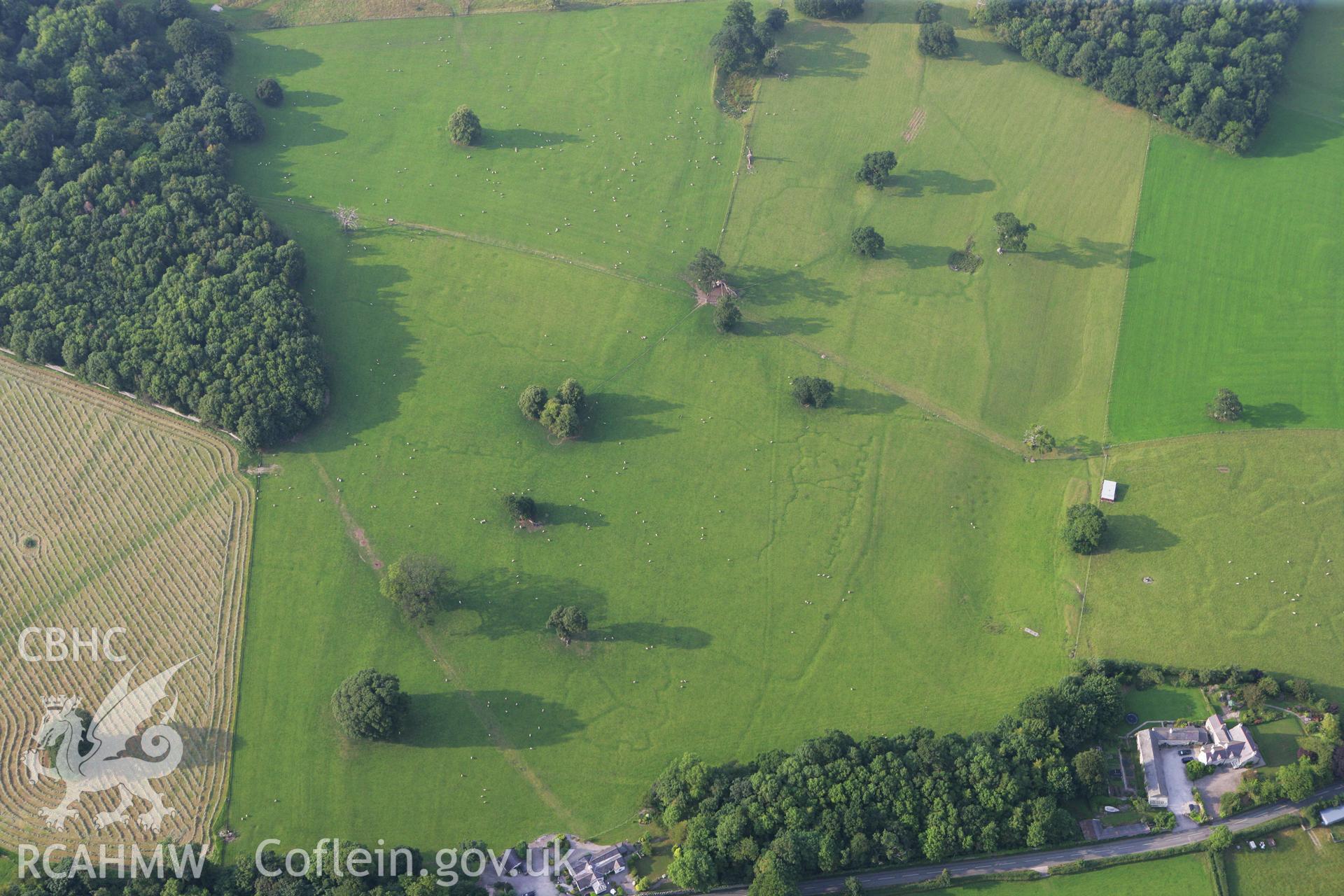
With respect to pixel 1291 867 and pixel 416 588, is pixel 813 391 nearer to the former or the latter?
pixel 416 588

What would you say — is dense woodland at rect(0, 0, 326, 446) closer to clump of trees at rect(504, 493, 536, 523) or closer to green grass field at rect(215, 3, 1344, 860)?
green grass field at rect(215, 3, 1344, 860)

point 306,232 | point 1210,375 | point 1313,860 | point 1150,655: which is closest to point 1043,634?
point 1150,655

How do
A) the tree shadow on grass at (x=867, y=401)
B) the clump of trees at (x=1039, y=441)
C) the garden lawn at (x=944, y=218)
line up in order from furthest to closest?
the garden lawn at (x=944, y=218) < the tree shadow on grass at (x=867, y=401) < the clump of trees at (x=1039, y=441)

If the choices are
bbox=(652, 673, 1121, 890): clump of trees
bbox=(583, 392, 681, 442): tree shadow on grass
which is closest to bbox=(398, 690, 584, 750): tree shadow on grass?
bbox=(652, 673, 1121, 890): clump of trees

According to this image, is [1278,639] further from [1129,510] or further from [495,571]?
[495,571]

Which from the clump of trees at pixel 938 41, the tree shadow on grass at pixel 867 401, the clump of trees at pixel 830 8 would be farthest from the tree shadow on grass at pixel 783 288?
the clump of trees at pixel 830 8

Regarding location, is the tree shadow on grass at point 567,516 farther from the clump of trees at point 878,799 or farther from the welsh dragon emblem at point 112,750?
the welsh dragon emblem at point 112,750
